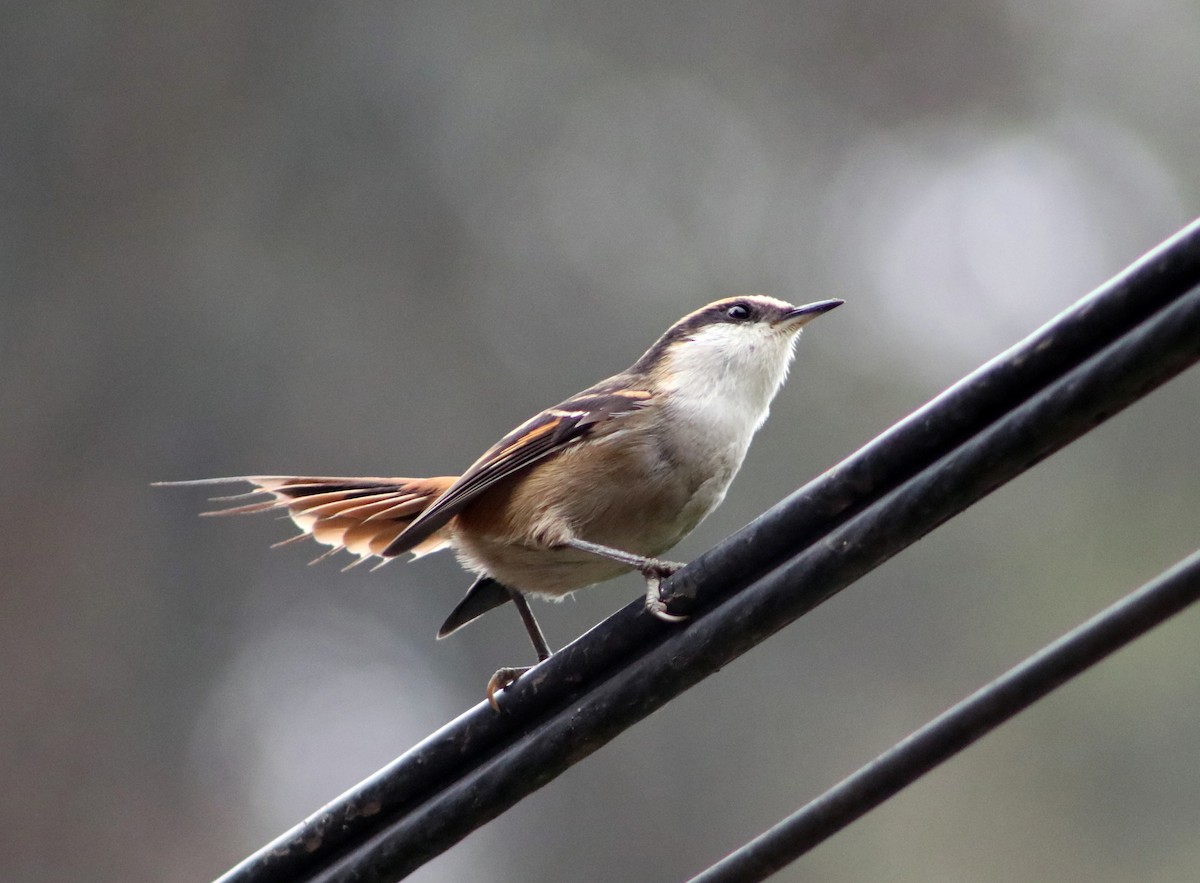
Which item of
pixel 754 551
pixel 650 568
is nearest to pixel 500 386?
pixel 650 568

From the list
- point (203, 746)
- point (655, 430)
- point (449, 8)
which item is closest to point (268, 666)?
point (203, 746)

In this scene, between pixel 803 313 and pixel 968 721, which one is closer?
pixel 968 721

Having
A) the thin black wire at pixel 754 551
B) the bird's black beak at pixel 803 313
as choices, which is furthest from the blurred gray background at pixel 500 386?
the thin black wire at pixel 754 551

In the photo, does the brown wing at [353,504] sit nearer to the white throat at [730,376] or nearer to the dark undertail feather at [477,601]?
the dark undertail feather at [477,601]

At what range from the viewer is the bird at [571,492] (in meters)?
3.30

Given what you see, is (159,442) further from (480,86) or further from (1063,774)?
(1063,774)

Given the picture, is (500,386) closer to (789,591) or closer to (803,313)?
(803,313)

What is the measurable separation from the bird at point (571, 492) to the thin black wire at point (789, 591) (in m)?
0.91

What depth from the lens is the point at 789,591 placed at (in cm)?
185

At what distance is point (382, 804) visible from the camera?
2.15m

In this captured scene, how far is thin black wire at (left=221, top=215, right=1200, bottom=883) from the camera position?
1633 millimetres

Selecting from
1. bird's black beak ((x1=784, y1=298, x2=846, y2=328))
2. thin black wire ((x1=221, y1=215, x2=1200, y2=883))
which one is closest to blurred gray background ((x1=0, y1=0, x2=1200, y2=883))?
bird's black beak ((x1=784, y1=298, x2=846, y2=328))

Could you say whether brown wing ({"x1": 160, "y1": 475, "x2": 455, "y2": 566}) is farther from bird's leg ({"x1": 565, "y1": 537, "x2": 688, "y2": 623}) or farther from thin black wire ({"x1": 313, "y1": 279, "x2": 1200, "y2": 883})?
thin black wire ({"x1": 313, "y1": 279, "x2": 1200, "y2": 883})

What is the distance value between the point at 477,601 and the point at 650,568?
1.00 metres
